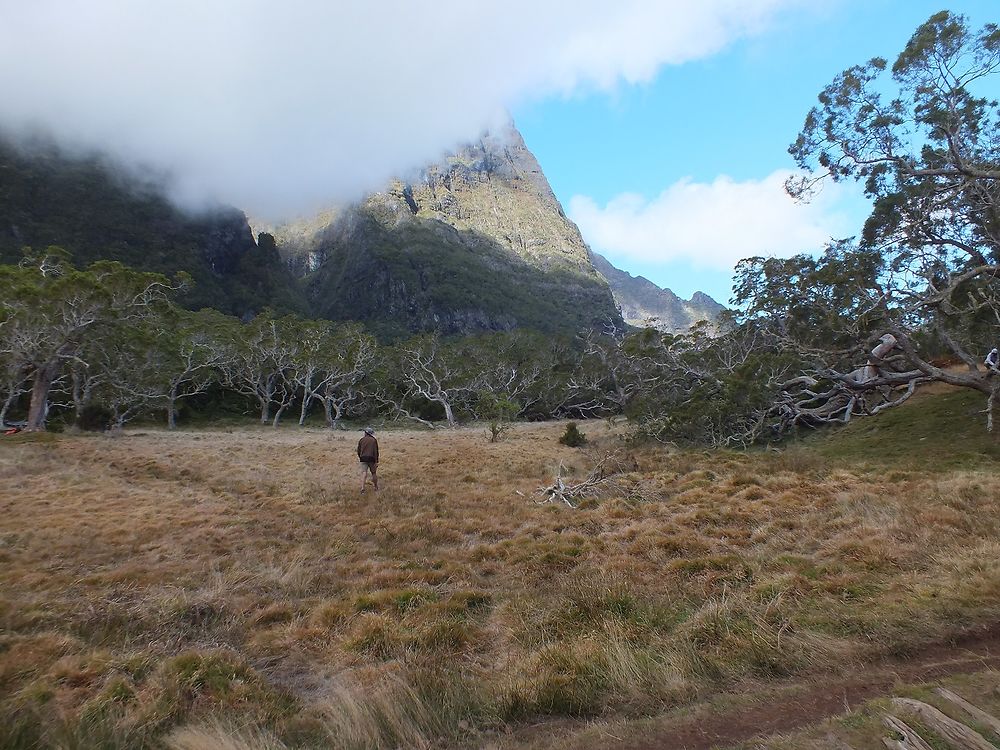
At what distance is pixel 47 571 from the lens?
7.07m

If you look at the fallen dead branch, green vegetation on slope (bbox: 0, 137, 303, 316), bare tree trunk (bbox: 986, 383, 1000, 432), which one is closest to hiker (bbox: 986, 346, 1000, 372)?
bare tree trunk (bbox: 986, 383, 1000, 432)

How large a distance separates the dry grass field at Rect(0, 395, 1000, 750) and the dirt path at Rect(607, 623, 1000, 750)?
0.18 metres

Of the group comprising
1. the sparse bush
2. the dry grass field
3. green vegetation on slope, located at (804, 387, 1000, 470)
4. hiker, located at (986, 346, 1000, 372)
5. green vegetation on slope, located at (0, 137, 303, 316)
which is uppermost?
green vegetation on slope, located at (0, 137, 303, 316)

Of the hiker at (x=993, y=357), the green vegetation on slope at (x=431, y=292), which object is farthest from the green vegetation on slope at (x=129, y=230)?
the hiker at (x=993, y=357)

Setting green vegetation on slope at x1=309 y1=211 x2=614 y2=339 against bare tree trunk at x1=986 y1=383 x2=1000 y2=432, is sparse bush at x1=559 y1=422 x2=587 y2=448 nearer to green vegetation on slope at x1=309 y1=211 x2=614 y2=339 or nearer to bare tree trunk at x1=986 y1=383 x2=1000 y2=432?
bare tree trunk at x1=986 y1=383 x2=1000 y2=432

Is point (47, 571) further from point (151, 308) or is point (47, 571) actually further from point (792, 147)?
point (151, 308)

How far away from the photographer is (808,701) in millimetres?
3492

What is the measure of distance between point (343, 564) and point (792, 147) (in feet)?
58.7

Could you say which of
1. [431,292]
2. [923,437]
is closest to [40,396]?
[923,437]

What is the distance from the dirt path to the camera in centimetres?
320

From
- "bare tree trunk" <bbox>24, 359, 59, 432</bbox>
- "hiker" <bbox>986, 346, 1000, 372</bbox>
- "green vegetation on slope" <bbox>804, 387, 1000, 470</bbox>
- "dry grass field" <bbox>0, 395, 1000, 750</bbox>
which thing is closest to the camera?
"dry grass field" <bbox>0, 395, 1000, 750</bbox>

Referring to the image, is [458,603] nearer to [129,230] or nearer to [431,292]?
[129,230]

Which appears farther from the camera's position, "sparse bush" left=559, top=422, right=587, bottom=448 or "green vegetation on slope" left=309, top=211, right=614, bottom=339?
"green vegetation on slope" left=309, top=211, right=614, bottom=339

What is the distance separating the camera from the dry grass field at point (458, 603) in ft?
12.6
